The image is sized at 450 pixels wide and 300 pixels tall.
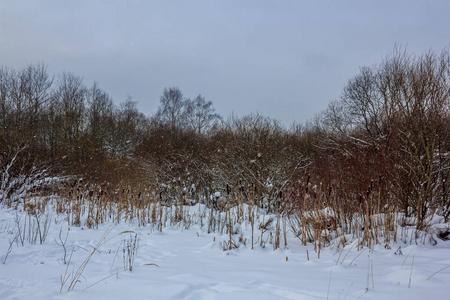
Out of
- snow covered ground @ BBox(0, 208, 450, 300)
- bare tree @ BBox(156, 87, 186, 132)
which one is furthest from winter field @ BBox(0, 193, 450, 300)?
bare tree @ BBox(156, 87, 186, 132)

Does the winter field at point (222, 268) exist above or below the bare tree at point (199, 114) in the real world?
below

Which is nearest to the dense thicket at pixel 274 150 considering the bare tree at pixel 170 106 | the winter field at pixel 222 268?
the winter field at pixel 222 268

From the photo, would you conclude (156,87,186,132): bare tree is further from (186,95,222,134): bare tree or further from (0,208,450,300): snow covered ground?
(0,208,450,300): snow covered ground

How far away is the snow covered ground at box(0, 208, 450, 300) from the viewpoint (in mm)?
2055

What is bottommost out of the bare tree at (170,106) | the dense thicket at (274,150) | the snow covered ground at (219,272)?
the snow covered ground at (219,272)

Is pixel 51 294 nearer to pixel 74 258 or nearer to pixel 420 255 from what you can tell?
pixel 74 258

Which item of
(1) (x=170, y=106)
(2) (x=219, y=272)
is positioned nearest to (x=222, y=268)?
(2) (x=219, y=272)

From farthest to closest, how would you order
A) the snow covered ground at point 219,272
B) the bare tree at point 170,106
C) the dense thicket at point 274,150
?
the bare tree at point 170,106 < the dense thicket at point 274,150 < the snow covered ground at point 219,272

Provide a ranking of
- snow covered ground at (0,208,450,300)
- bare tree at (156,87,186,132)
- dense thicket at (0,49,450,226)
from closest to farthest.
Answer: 1. snow covered ground at (0,208,450,300)
2. dense thicket at (0,49,450,226)
3. bare tree at (156,87,186,132)

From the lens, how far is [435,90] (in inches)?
166

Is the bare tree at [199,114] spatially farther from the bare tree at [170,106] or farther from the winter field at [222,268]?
the winter field at [222,268]

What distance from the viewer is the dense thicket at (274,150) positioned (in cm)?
423

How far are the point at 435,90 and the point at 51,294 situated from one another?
18.3 ft

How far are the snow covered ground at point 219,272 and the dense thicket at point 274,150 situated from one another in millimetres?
864
